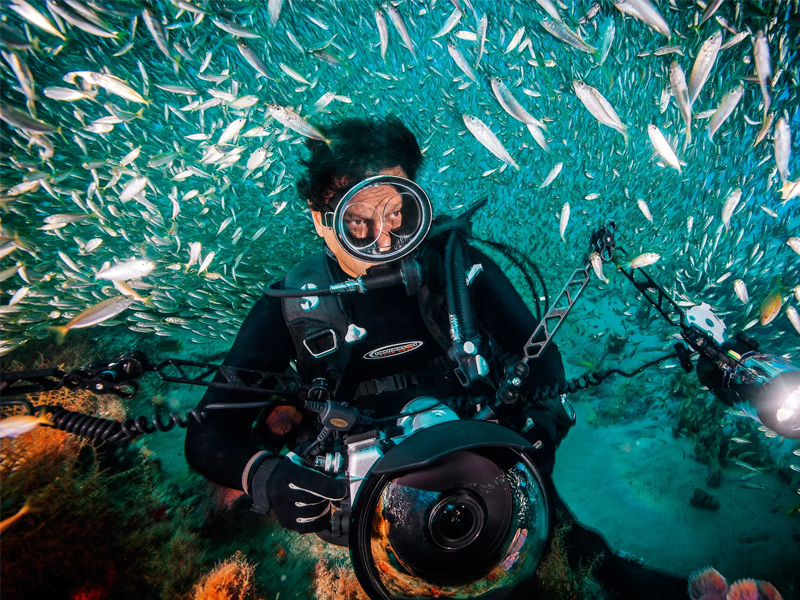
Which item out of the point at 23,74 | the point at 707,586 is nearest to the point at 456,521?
the point at 707,586

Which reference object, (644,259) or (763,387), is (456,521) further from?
(644,259)

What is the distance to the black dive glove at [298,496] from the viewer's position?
→ 73.0 inches

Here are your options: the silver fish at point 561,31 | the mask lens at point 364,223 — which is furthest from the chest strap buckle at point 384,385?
the silver fish at point 561,31

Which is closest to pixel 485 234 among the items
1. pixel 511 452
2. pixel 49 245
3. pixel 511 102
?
pixel 511 102

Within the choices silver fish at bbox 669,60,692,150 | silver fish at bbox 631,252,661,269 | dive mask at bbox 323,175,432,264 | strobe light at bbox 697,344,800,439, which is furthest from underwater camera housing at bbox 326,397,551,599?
silver fish at bbox 669,60,692,150

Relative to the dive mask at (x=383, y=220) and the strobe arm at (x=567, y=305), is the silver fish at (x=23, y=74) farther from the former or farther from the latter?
the strobe arm at (x=567, y=305)

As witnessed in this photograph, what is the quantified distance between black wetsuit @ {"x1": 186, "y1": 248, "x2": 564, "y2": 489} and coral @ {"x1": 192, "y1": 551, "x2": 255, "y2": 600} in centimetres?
115

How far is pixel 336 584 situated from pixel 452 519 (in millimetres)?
2383

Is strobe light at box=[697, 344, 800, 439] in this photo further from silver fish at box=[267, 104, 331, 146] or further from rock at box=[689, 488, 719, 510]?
rock at box=[689, 488, 719, 510]

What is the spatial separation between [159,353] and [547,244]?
942cm

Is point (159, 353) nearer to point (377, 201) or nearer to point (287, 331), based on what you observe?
point (287, 331)

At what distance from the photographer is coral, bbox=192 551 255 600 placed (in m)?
2.76

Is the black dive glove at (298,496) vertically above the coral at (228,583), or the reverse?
the black dive glove at (298,496)

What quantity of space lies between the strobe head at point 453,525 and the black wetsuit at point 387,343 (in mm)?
1092
